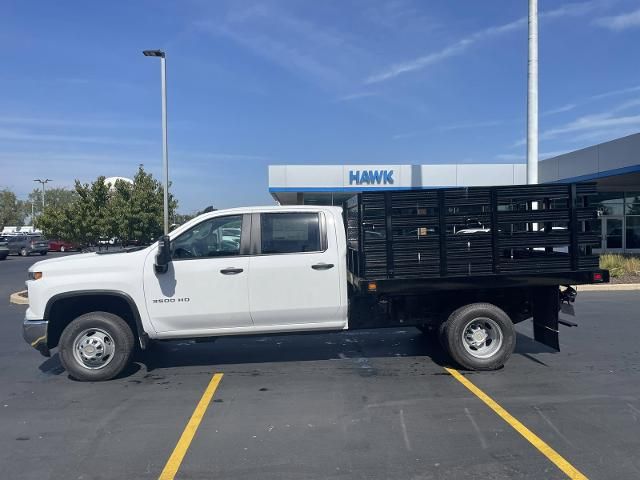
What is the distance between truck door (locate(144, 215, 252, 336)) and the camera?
6250mm

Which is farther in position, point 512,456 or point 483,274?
point 483,274

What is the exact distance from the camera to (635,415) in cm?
511

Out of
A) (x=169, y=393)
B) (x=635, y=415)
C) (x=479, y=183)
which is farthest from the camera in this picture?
(x=479, y=183)

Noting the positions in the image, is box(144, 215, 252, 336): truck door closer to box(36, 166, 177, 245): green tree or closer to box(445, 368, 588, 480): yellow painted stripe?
box(445, 368, 588, 480): yellow painted stripe

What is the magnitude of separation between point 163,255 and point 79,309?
1.38 meters

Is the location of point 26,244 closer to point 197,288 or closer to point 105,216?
point 105,216

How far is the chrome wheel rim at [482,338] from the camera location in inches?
263

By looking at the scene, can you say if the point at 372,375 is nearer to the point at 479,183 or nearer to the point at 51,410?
the point at 51,410

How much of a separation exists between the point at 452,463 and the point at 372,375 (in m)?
2.46

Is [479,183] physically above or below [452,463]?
above

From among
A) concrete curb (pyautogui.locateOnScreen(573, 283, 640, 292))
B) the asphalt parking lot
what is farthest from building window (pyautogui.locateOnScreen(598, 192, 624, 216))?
the asphalt parking lot

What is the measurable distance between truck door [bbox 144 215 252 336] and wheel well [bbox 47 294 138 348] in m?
0.37

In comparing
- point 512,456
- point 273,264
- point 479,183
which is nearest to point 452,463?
point 512,456

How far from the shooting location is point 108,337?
20.9 feet
